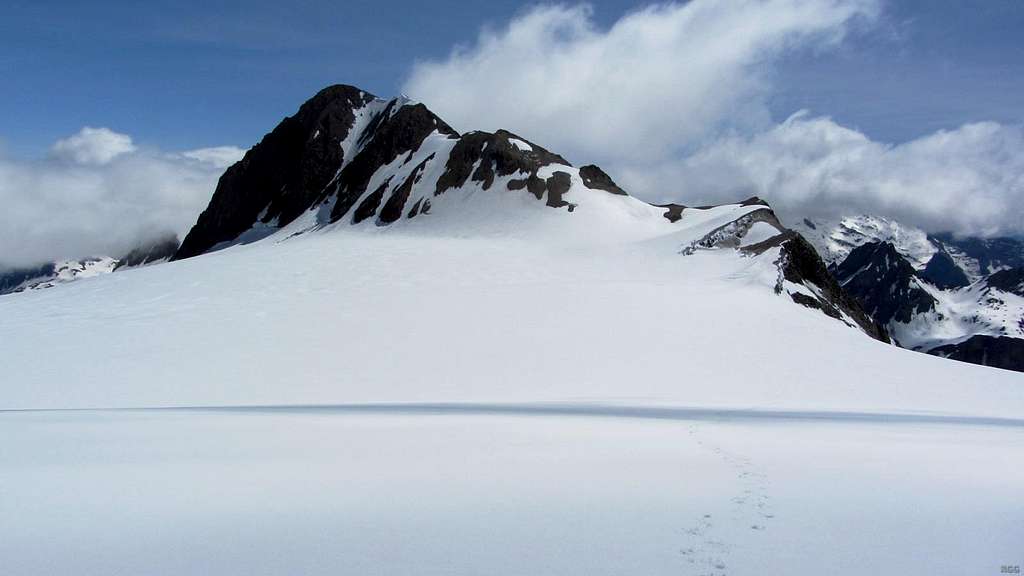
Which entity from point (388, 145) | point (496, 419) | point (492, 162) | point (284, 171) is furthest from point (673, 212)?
point (284, 171)

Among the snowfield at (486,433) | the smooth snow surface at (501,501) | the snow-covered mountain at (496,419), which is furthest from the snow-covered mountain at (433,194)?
the smooth snow surface at (501,501)

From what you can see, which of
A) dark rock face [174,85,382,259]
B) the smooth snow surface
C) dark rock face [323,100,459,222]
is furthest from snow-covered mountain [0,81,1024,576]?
dark rock face [174,85,382,259]

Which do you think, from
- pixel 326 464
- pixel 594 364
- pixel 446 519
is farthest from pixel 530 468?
pixel 594 364

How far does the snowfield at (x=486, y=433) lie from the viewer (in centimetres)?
770

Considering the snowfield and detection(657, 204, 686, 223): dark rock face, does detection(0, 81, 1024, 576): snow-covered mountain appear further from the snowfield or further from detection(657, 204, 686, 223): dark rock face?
detection(657, 204, 686, 223): dark rock face

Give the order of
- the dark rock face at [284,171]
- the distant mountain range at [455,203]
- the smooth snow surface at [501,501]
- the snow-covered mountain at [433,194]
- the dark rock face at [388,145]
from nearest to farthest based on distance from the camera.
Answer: the smooth snow surface at [501,501] < the distant mountain range at [455,203] < the snow-covered mountain at [433,194] < the dark rock face at [388,145] < the dark rock face at [284,171]

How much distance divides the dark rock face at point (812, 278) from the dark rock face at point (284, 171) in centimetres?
7303

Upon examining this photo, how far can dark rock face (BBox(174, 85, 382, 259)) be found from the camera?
346 feet

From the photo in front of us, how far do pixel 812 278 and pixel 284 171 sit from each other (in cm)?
8754

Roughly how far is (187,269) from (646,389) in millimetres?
35249

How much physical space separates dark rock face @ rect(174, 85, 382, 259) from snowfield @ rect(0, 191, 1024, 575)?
219 feet

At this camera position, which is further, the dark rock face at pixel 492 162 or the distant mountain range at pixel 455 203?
the dark rock face at pixel 492 162

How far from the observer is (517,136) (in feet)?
262

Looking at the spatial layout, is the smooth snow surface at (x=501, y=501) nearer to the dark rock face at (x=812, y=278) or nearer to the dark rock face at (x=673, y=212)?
the dark rock face at (x=812, y=278)
